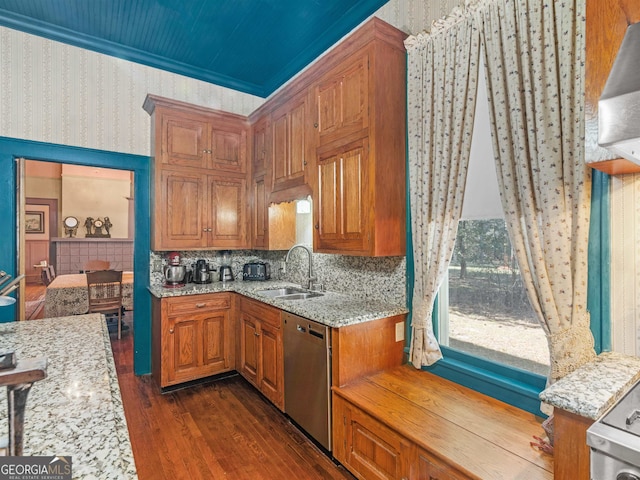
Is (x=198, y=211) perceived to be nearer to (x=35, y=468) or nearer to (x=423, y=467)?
(x=423, y=467)

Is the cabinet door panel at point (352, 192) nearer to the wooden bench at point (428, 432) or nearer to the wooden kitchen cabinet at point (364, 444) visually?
the wooden bench at point (428, 432)

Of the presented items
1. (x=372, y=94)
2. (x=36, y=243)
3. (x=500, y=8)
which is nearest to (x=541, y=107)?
(x=500, y=8)

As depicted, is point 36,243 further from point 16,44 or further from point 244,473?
point 244,473

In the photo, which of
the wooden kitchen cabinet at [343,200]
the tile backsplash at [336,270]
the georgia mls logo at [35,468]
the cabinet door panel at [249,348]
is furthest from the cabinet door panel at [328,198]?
the georgia mls logo at [35,468]

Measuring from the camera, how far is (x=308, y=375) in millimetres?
2264

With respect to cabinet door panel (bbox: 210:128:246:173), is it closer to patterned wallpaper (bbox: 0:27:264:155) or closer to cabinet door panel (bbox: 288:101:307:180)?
patterned wallpaper (bbox: 0:27:264:155)

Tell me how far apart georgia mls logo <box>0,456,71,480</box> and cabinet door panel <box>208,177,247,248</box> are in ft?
9.89

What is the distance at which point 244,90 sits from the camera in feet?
13.5

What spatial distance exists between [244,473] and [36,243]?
9.46 m

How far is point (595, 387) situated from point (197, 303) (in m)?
2.94

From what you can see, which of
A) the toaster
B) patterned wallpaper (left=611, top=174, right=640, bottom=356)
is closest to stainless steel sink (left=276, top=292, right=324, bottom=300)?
the toaster

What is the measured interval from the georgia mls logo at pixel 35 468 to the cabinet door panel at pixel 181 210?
2.84 meters

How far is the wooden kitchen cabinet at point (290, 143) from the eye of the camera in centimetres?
280

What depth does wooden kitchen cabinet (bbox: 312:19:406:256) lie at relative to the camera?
2154mm
